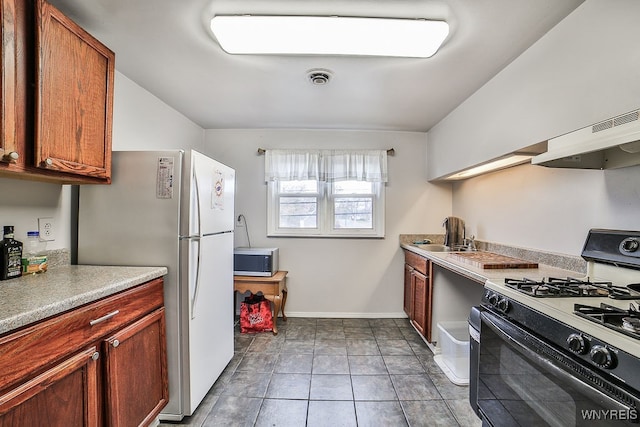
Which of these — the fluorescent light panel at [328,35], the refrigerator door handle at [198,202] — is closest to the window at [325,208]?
the refrigerator door handle at [198,202]

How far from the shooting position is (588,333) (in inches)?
34.4

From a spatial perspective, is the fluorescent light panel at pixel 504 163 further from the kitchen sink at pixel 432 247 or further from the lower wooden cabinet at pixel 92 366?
the lower wooden cabinet at pixel 92 366

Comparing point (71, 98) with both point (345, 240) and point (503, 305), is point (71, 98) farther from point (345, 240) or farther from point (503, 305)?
point (345, 240)

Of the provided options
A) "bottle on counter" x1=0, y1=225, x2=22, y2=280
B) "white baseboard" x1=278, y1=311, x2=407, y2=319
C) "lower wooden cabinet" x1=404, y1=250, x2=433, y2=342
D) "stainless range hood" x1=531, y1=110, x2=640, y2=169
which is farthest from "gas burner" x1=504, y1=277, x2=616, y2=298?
"bottle on counter" x1=0, y1=225, x2=22, y2=280

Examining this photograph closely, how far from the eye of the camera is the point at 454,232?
2994 mm

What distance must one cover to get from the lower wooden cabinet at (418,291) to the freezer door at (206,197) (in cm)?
182

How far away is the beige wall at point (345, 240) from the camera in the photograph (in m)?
3.46

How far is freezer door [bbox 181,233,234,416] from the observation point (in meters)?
1.70

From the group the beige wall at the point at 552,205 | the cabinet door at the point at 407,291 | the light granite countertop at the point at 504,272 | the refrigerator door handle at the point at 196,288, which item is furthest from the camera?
the cabinet door at the point at 407,291

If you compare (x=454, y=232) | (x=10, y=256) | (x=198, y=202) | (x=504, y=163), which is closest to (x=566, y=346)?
(x=504, y=163)

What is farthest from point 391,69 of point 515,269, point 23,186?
point 23,186

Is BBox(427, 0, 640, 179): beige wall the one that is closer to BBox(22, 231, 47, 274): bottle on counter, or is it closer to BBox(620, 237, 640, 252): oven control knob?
BBox(620, 237, 640, 252): oven control knob

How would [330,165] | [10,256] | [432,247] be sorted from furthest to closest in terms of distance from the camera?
[330,165]
[432,247]
[10,256]

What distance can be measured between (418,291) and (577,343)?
198 cm
